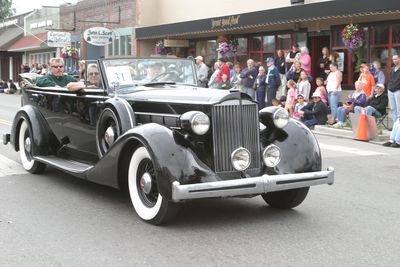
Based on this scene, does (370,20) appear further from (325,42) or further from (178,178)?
(178,178)

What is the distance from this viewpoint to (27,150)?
8312 mm

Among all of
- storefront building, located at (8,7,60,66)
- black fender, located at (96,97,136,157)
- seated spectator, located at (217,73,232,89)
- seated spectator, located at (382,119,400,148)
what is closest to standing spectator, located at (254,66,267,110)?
seated spectator, located at (217,73,232,89)

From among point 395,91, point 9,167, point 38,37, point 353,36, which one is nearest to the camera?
point 9,167

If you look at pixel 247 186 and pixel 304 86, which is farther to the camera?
Result: pixel 304 86

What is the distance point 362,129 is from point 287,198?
24.4ft

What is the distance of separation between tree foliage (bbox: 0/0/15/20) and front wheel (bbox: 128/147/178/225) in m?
48.8

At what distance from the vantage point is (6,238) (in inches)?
199

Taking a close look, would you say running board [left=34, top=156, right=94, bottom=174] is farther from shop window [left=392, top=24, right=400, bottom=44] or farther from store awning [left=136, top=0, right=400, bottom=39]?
shop window [left=392, top=24, right=400, bottom=44]

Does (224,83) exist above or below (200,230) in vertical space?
above

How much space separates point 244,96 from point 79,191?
2.67 metres

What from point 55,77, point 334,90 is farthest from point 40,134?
point 334,90

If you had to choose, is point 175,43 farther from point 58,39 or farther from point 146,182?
point 146,182

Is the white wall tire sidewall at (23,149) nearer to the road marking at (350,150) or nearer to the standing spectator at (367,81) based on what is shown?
the road marking at (350,150)

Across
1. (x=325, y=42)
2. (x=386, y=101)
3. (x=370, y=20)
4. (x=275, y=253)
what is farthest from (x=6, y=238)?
(x=325, y=42)
